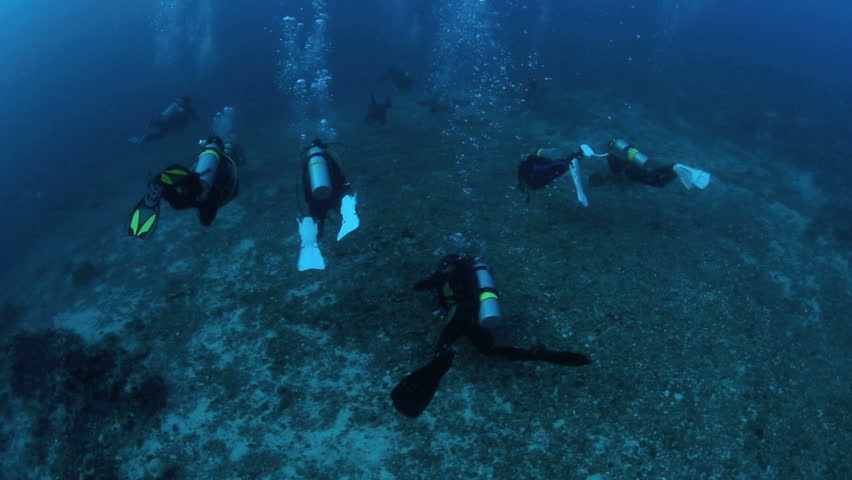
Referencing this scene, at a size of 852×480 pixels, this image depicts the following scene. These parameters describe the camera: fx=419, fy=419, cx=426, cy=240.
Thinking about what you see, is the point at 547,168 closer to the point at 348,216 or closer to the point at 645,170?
the point at 645,170

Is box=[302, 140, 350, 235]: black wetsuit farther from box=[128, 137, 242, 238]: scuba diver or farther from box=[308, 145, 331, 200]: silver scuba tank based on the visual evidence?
box=[128, 137, 242, 238]: scuba diver

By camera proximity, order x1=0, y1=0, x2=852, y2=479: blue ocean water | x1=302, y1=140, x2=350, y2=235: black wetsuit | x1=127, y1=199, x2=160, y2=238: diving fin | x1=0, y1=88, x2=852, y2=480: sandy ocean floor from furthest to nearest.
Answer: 1. x1=302, y1=140, x2=350, y2=235: black wetsuit
2. x1=0, y1=0, x2=852, y2=479: blue ocean water
3. x1=0, y1=88, x2=852, y2=480: sandy ocean floor
4. x1=127, y1=199, x2=160, y2=238: diving fin

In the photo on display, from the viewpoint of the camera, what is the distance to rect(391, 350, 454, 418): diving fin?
4932 millimetres

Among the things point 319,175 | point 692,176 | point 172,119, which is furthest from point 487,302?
point 172,119

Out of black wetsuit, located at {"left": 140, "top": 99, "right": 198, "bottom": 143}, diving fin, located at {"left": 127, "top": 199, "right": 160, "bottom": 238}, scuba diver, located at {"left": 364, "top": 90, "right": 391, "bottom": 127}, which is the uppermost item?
diving fin, located at {"left": 127, "top": 199, "right": 160, "bottom": 238}

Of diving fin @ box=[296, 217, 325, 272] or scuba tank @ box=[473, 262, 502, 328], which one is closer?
scuba tank @ box=[473, 262, 502, 328]

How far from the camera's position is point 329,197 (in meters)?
6.02

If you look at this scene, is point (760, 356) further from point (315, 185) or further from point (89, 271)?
point (89, 271)

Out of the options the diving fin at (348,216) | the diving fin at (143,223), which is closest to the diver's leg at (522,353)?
the diving fin at (348,216)

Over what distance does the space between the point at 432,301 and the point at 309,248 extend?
209 cm

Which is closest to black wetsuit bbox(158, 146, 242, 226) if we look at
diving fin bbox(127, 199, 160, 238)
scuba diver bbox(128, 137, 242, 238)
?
scuba diver bbox(128, 137, 242, 238)

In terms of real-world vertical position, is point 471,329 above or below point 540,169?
below

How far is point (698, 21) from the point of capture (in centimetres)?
3119

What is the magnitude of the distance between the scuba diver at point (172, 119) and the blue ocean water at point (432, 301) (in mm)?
519
